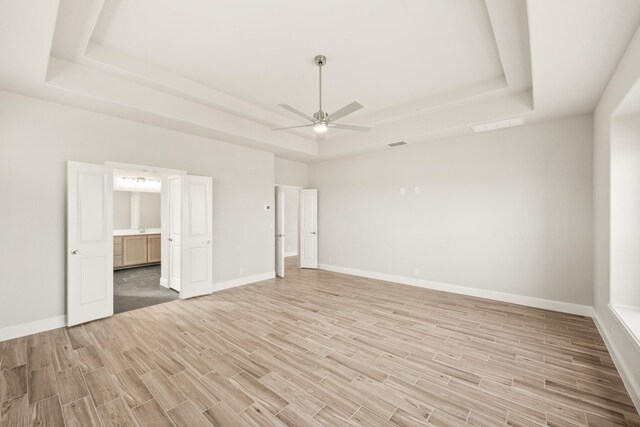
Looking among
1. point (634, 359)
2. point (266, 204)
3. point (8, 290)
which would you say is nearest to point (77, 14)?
point (8, 290)

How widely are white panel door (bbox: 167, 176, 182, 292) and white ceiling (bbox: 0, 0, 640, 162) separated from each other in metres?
1.17

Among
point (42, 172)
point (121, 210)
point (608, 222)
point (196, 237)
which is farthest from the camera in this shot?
point (121, 210)

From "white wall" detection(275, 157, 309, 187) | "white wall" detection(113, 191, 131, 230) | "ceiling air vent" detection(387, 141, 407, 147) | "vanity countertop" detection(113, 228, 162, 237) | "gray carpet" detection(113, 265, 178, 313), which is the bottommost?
"gray carpet" detection(113, 265, 178, 313)

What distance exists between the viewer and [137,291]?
523cm

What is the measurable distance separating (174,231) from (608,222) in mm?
6544

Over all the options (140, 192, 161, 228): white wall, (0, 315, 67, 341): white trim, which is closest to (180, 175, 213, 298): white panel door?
(0, 315, 67, 341): white trim

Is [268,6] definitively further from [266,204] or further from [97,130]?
[266,204]

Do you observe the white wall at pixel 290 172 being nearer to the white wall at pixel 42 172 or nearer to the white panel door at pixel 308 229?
the white panel door at pixel 308 229

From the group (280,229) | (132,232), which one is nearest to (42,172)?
(280,229)

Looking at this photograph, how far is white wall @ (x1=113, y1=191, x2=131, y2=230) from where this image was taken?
7.82 m

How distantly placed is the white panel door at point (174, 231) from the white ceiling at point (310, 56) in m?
1.17

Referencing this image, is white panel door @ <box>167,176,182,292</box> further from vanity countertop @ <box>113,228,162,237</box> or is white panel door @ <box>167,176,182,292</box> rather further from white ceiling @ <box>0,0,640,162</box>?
vanity countertop @ <box>113,228,162,237</box>

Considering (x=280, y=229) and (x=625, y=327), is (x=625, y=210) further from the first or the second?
(x=280, y=229)

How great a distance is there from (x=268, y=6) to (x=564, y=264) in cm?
531
